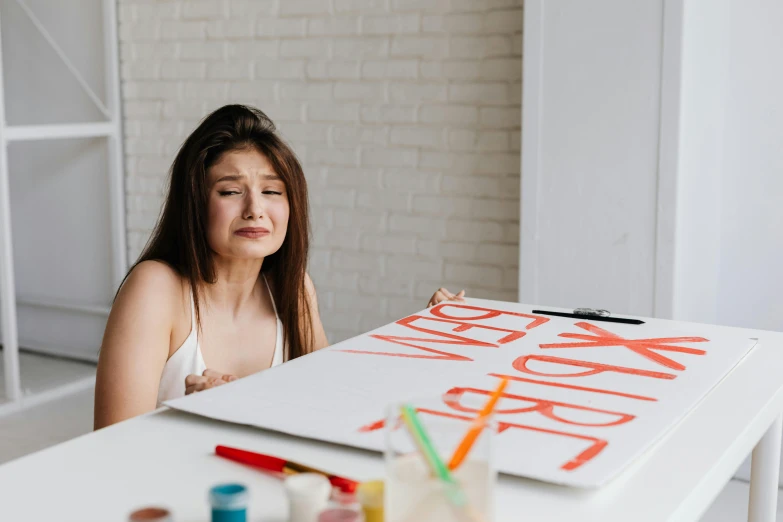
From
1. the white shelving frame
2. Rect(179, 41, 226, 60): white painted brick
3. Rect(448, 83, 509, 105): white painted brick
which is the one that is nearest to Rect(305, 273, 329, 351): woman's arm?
Rect(448, 83, 509, 105): white painted brick

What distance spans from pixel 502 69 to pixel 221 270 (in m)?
1.69

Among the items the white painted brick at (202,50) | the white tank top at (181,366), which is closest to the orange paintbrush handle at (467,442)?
the white tank top at (181,366)

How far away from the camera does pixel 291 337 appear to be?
185 cm

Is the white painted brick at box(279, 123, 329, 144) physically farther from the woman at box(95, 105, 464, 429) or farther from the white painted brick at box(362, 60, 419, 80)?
the woman at box(95, 105, 464, 429)

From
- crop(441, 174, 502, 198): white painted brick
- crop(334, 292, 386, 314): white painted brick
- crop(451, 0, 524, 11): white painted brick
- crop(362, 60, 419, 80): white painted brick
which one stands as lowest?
crop(334, 292, 386, 314): white painted brick

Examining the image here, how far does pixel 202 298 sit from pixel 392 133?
1.78 metres

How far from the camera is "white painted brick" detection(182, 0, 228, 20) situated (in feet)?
12.1

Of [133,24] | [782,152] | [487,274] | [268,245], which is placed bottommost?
[487,274]

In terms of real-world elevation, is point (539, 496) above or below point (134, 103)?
below

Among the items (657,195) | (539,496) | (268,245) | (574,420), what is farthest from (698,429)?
(657,195)

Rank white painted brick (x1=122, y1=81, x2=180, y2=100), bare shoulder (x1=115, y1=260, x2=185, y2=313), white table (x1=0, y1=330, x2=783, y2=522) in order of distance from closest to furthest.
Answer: white table (x1=0, y1=330, x2=783, y2=522), bare shoulder (x1=115, y1=260, x2=185, y2=313), white painted brick (x1=122, y1=81, x2=180, y2=100)

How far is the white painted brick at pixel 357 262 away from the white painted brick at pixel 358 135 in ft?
1.40

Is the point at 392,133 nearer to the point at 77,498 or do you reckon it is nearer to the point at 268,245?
the point at 268,245

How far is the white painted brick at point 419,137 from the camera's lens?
10.8ft
